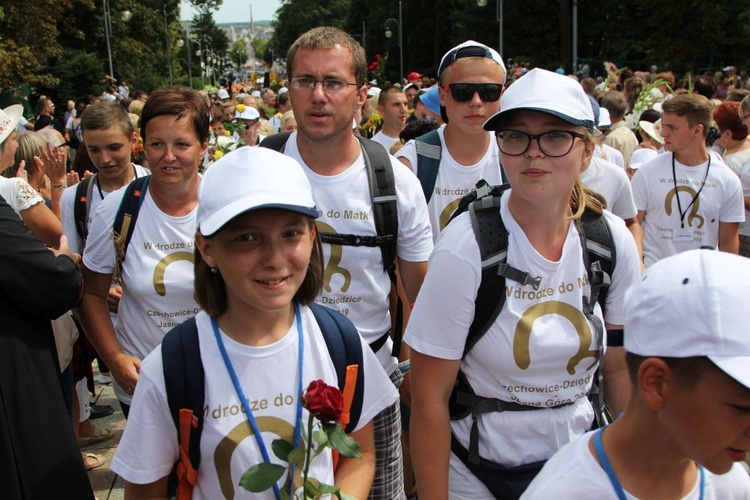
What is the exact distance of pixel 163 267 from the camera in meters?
3.26

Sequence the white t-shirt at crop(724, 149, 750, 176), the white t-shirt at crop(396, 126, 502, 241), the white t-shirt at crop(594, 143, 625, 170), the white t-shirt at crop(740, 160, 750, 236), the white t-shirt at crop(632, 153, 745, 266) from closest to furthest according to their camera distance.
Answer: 1. the white t-shirt at crop(396, 126, 502, 241)
2. the white t-shirt at crop(632, 153, 745, 266)
3. the white t-shirt at crop(594, 143, 625, 170)
4. the white t-shirt at crop(740, 160, 750, 236)
5. the white t-shirt at crop(724, 149, 750, 176)

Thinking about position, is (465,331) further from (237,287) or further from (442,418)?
(237,287)

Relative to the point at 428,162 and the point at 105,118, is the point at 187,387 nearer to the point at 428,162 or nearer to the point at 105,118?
the point at 428,162

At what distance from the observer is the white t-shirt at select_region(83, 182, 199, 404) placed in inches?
127

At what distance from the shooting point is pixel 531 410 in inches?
92.7

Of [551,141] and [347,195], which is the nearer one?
[551,141]

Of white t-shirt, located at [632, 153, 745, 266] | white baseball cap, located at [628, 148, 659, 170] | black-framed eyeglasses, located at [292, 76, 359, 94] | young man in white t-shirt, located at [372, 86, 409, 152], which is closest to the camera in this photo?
black-framed eyeglasses, located at [292, 76, 359, 94]

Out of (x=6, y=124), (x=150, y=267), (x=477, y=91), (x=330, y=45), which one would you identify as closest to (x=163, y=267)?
(x=150, y=267)

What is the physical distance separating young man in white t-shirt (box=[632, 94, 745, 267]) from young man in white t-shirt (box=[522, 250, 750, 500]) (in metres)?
4.00

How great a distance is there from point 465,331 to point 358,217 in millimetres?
1074

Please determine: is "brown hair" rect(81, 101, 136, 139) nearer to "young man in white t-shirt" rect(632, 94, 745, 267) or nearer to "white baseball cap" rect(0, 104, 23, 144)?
"white baseball cap" rect(0, 104, 23, 144)

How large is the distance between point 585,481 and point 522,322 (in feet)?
2.28

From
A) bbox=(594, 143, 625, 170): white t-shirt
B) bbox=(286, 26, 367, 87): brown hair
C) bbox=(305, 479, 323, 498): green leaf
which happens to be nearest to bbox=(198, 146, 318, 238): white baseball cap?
bbox=(305, 479, 323, 498): green leaf

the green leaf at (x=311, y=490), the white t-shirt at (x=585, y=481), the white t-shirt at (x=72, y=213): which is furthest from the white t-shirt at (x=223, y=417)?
the white t-shirt at (x=72, y=213)
